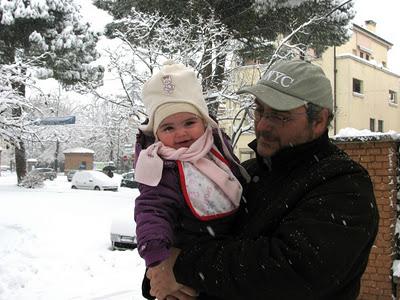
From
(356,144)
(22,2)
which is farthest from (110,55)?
(356,144)

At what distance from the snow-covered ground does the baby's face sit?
5929 millimetres

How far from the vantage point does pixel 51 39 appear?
23828 mm

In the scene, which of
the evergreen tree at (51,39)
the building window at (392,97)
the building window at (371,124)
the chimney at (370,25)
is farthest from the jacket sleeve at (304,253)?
the chimney at (370,25)

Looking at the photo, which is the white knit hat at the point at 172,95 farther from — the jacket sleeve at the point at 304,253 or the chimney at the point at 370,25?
the chimney at the point at 370,25

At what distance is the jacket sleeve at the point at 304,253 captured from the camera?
147cm

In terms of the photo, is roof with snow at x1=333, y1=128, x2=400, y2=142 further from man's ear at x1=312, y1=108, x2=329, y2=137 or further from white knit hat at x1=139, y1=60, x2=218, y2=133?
man's ear at x1=312, y1=108, x2=329, y2=137

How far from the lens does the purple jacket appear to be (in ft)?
5.79

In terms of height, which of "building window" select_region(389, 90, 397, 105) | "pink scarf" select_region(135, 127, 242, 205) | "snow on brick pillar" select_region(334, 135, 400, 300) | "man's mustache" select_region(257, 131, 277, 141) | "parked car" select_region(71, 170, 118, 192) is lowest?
"parked car" select_region(71, 170, 118, 192)

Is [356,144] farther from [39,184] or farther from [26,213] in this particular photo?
[39,184]

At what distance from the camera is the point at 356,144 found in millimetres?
5410

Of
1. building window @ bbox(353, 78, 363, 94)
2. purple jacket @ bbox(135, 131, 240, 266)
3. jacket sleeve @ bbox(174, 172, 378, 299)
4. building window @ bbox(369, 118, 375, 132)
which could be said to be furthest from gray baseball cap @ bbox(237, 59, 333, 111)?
building window @ bbox(369, 118, 375, 132)

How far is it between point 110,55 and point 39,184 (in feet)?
38.4

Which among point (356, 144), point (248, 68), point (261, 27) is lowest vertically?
point (356, 144)

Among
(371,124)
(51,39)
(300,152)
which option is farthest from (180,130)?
(371,124)
